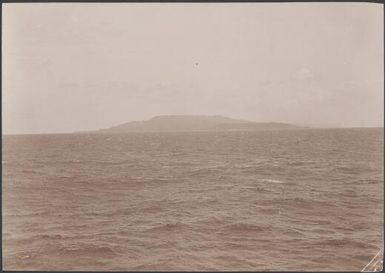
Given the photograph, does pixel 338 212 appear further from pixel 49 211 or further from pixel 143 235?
pixel 49 211

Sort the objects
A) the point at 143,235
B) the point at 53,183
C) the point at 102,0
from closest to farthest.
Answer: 1. the point at 102,0
2. the point at 143,235
3. the point at 53,183

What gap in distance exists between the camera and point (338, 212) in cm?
2441

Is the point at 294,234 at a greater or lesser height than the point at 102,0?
lesser

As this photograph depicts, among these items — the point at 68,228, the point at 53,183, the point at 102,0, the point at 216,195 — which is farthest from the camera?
the point at 53,183

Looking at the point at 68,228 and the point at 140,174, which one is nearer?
the point at 68,228

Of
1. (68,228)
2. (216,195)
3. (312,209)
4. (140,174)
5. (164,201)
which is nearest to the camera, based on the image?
(68,228)

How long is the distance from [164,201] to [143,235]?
804 cm

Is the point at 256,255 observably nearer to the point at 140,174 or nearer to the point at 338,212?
the point at 338,212

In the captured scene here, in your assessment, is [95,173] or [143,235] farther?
[95,173]

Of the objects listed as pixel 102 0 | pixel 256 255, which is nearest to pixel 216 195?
pixel 256 255

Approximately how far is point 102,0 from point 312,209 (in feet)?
68.2

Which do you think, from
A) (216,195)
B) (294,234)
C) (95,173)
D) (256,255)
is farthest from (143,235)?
(95,173)

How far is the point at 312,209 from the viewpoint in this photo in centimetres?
2534

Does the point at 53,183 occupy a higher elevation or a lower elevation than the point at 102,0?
lower
